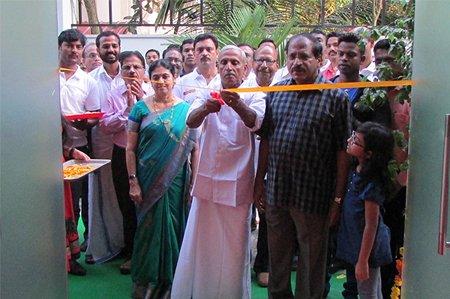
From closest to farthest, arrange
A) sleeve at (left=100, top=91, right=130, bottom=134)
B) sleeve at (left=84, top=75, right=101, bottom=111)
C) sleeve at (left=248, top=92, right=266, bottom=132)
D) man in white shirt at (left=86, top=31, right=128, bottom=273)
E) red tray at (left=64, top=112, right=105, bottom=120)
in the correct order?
sleeve at (left=248, top=92, right=266, bottom=132), red tray at (left=64, top=112, right=105, bottom=120), sleeve at (left=100, top=91, right=130, bottom=134), man in white shirt at (left=86, top=31, right=128, bottom=273), sleeve at (left=84, top=75, right=101, bottom=111)

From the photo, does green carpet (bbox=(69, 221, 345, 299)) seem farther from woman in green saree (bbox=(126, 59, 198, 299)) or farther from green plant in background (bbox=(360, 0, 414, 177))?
green plant in background (bbox=(360, 0, 414, 177))

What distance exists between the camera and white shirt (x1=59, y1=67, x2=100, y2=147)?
4.59 meters

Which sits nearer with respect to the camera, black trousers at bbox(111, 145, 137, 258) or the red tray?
the red tray

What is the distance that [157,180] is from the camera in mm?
3641

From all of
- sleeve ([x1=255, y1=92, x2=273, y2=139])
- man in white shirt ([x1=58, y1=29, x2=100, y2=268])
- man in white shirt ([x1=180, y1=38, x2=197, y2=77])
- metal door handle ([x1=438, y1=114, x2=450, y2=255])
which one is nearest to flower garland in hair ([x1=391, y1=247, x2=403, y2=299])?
sleeve ([x1=255, y1=92, x2=273, y2=139])

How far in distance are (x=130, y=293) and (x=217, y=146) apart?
4.69ft

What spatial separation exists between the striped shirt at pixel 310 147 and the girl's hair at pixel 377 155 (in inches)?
5.9

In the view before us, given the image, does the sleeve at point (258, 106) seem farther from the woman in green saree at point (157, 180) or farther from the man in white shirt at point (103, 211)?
the man in white shirt at point (103, 211)

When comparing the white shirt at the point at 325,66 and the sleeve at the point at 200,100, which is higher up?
the white shirt at the point at 325,66

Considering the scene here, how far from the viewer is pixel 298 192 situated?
9.84 ft

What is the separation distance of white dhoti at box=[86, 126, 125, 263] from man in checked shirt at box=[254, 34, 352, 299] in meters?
1.96

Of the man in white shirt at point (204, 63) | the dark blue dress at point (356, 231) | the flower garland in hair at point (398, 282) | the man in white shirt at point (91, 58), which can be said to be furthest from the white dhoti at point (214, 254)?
the man in white shirt at point (91, 58)

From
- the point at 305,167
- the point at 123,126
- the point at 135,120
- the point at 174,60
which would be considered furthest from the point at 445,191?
the point at 174,60

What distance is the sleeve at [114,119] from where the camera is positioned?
165 inches
